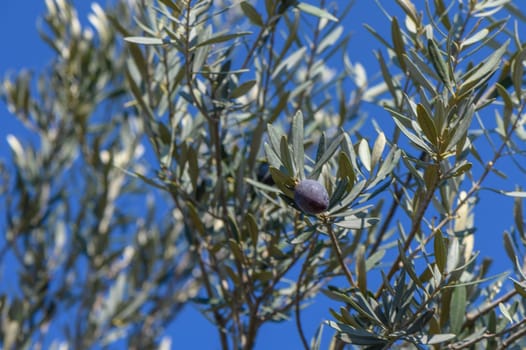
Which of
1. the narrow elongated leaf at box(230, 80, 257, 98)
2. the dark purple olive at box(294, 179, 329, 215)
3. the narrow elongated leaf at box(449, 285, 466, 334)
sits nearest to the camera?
the dark purple olive at box(294, 179, 329, 215)

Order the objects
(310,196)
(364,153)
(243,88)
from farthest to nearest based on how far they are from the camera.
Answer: (243,88) < (364,153) < (310,196)

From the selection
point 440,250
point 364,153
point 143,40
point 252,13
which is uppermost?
point 252,13

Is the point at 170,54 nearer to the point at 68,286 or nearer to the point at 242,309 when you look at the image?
the point at 242,309

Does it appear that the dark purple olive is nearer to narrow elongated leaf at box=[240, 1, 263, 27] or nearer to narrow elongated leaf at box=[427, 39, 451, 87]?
narrow elongated leaf at box=[427, 39, 451, 87]

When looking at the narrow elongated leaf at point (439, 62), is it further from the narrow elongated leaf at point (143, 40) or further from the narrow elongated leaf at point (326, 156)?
the narrow elongated leaf at point (143, 40)

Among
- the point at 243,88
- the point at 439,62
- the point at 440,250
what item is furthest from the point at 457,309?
the point at 243,88

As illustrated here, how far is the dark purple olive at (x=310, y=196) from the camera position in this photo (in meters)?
0.79

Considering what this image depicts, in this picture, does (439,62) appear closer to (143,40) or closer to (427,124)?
(427,124)

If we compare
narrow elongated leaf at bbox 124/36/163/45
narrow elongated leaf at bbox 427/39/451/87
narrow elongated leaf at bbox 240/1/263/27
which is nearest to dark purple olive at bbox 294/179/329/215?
narrow elongated leaf at bbox 427/39/451/87

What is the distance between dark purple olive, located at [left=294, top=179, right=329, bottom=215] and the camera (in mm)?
793

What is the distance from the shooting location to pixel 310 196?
2.60 ft

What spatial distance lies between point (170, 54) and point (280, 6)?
0.66 ft

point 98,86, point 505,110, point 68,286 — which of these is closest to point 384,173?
point 505,110

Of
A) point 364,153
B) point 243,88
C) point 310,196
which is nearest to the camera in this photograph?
point 310,196
